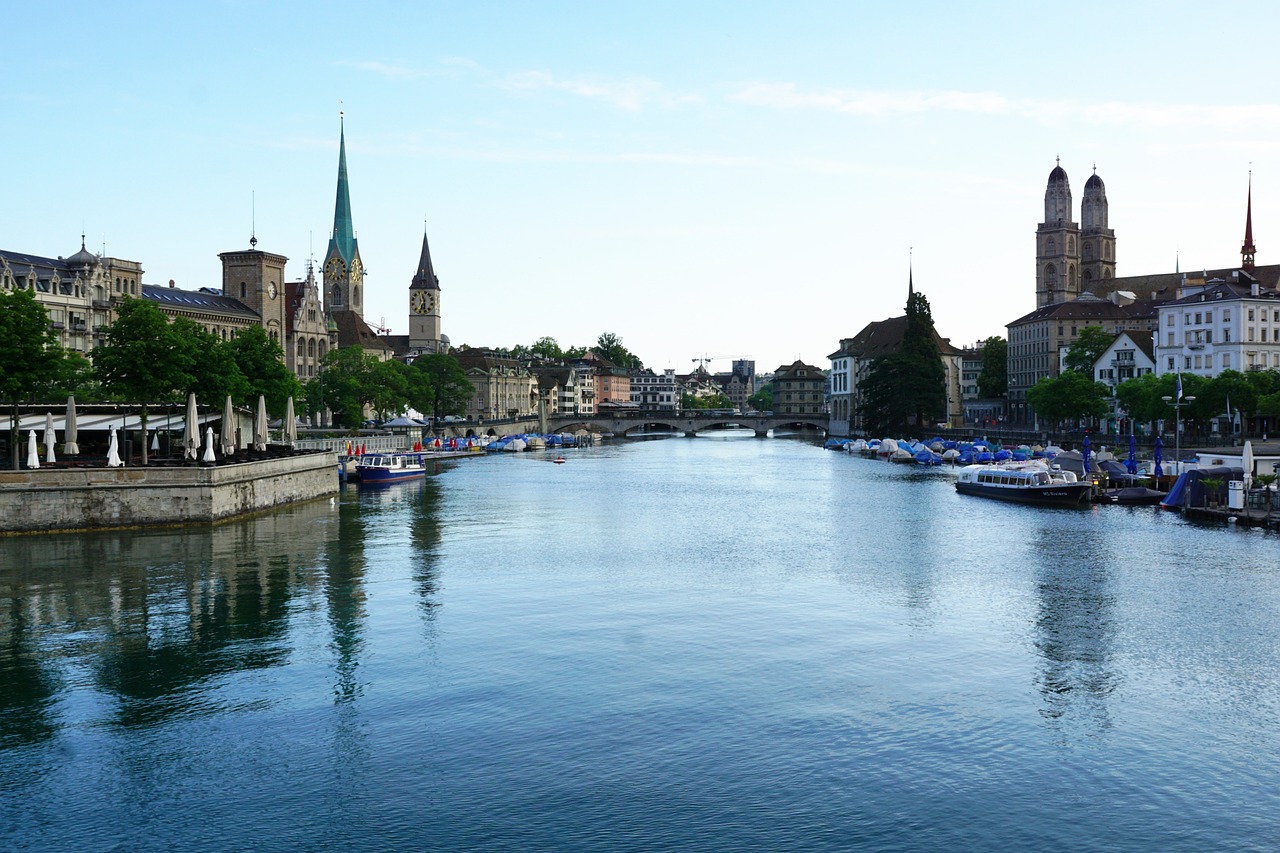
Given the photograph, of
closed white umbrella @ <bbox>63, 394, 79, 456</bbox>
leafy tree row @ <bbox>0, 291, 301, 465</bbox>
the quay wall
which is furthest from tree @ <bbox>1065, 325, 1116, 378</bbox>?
closed white umbrella @ <bbox>63, 394, 79, 456</bbox>

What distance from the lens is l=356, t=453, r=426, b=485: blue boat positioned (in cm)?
8294

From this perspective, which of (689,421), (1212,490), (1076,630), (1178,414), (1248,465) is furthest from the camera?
(689,421)

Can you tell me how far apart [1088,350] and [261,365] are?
332 ft

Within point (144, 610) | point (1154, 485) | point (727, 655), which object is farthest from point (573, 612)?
point (1154, 485)

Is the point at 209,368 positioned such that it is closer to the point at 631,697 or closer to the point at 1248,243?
the point at 631,697

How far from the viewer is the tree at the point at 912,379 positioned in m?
142

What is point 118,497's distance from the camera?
48.4m

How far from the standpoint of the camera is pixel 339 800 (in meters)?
18.7

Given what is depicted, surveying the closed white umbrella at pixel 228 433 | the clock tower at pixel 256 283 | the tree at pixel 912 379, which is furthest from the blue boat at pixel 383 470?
the tree at pixel 912 379

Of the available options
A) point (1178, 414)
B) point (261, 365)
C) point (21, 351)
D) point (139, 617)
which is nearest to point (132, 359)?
point (21, 351)

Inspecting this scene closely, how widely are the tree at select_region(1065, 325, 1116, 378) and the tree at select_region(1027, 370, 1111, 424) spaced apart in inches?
706

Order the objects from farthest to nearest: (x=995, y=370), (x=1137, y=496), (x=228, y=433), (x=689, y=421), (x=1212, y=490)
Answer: (x=689, y=421) → (x=995, y=370) → (x=1137, y=496) → (x=1212, y=490) → (x=228, y=433)

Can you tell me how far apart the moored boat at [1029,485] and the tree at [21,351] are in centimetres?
5021

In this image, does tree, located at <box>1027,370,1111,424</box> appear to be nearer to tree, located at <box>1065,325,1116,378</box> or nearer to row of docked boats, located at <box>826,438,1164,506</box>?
tree, located at <box>1065,325,1116,378</box>
